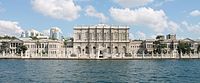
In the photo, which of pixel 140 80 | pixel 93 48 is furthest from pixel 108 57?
pixel 140 80

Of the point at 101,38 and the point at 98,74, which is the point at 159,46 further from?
the point at 98,74

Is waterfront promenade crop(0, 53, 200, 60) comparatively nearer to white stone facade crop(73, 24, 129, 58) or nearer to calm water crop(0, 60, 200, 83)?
white stone facade crop(73, 24, 129, 58)

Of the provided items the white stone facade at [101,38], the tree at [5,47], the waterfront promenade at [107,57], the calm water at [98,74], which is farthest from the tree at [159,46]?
the calm water at [98,74]

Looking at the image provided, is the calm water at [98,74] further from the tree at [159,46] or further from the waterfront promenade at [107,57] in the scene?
the tree at [159,46]

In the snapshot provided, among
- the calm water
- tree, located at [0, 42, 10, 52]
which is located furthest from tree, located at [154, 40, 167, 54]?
the calm water

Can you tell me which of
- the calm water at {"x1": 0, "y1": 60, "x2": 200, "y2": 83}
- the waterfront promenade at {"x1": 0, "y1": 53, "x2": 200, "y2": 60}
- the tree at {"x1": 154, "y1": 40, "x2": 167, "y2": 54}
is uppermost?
the tree at {"x1": 154, "y1": 40, "x2": 167, "y2": 54}

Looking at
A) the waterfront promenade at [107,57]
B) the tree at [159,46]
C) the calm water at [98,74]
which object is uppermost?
the tree at [159,46]

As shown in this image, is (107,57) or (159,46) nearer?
(107,57)

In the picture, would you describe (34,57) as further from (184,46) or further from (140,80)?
(140,80)

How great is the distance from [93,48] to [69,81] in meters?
122

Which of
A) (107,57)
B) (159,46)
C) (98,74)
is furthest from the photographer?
(159,46)

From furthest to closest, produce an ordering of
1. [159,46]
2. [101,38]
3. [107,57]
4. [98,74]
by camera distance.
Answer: [101,38], [159,46], [107,57], [98,74]

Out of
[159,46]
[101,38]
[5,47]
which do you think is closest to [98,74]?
[159,46]

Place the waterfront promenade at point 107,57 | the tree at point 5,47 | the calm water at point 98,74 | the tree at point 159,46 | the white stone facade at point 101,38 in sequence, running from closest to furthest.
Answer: the calm water at point 98,74, the waterfront promenade at point 107,57, the tree at point 159,46, the tree at point 5,47, the white stone facade at point 101,38
